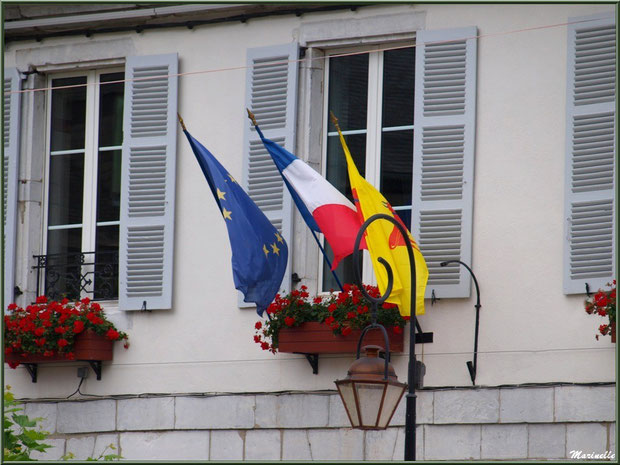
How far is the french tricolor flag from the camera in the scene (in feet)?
34.5

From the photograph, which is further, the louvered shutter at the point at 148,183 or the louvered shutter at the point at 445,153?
the louvered shutter at the point at 148,183

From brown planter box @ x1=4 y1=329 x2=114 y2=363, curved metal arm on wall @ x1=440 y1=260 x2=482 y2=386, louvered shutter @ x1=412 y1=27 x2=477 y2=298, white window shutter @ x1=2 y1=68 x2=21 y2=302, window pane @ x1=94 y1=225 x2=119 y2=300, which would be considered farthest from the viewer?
white window shutter @ x1=2 y1=68 x2=21 y2=302

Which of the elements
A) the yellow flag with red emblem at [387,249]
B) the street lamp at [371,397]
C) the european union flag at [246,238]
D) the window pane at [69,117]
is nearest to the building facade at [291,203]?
the window pane at [69,117]

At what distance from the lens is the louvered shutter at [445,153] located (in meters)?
10.8

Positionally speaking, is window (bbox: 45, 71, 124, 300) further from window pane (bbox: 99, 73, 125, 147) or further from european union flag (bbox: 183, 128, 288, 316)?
european union flag (bbox: 183, 128, 288, 316)

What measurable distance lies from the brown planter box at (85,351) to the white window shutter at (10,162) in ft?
2.29

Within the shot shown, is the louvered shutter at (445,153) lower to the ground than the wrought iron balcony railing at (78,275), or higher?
higher

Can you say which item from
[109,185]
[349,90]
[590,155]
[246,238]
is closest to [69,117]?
[109,185]

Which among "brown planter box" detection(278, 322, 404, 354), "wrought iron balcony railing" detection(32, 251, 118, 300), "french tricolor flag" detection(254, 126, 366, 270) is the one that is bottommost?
"brown planter box" detection(278, 322, 404, 354)

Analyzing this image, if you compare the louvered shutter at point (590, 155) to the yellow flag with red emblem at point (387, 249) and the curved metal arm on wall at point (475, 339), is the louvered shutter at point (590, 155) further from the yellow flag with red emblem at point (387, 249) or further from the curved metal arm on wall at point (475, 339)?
the yellow flag with red emblem at point (387, 249)

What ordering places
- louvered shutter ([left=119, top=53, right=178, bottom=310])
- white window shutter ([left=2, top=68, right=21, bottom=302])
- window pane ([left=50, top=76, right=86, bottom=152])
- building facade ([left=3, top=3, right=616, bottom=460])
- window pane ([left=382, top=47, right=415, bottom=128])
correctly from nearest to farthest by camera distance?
building facade ([left=3, top=3, right=616, bottom=460]) < window pane ([left=382, top=47, right=415, bottom=128]) < louvered shutter ([left=119, top=53, right=178, bottom=310]) < white window shutter ([left=2, top=68, right=21, bottom=302]) < window pane ([left=50, top=76, right=86, bottom=152])

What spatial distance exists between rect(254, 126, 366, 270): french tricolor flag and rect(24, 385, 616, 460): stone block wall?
121cm

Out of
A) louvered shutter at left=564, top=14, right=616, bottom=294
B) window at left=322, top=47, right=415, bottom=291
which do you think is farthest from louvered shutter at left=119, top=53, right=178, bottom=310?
louvered shutter at left=564, top=14, right=616, bottom=294

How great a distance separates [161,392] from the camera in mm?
11641
